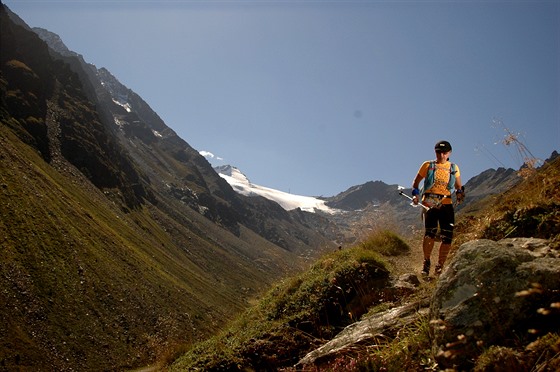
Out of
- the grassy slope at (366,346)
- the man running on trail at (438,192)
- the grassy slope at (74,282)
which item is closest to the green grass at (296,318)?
the grassy slope at (366,346)

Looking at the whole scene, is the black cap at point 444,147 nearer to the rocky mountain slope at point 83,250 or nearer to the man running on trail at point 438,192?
the man running on trail at point 438,192

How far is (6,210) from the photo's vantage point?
7488cm

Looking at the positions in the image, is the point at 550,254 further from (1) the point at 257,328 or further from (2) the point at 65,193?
(2) the point at 65,193

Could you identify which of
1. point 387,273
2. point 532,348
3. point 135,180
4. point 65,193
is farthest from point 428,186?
point 135,180

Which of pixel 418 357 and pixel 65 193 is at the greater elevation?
pixel 418 357

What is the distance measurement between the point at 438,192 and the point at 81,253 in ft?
296

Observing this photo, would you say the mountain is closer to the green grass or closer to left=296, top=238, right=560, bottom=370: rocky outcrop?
the green grass

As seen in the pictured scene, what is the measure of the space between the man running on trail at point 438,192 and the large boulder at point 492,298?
4.18 metres

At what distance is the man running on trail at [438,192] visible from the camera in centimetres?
817

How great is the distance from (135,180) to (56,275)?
127634 mm

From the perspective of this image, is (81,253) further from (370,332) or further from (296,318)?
(370,332)

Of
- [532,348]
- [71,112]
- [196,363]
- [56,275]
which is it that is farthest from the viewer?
[71,112]

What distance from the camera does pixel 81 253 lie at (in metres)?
85.1

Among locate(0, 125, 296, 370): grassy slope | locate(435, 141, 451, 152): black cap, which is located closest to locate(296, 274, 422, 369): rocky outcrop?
locate(435, 141, 451, 152): black cap
